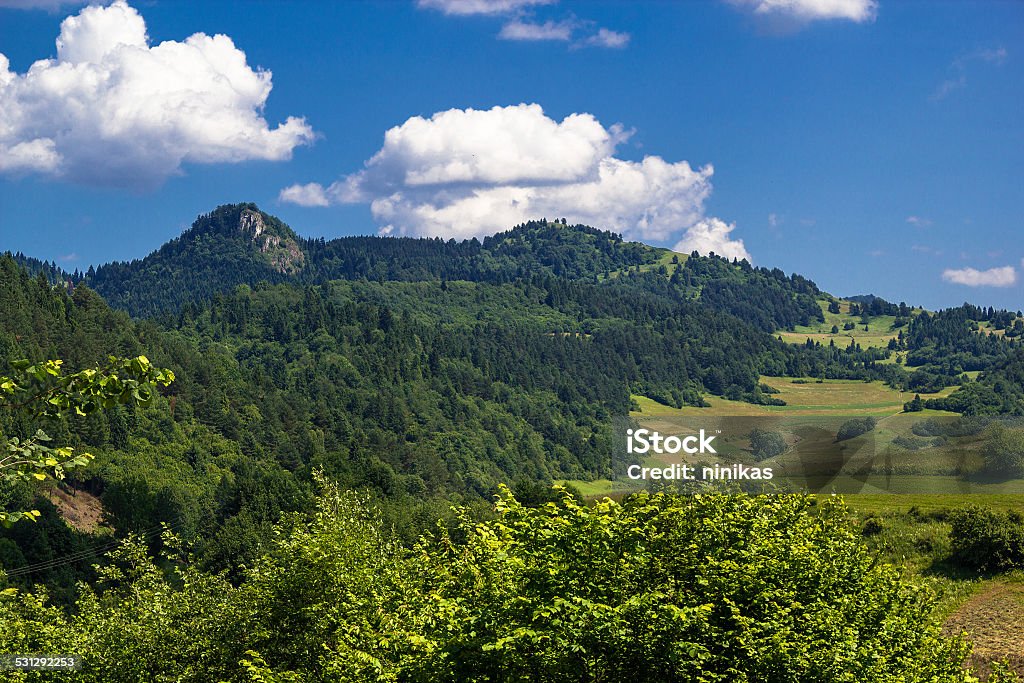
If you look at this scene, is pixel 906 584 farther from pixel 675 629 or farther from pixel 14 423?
pixel 14 423

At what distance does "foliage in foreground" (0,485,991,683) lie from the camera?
22797 mm

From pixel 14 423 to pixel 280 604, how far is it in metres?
126

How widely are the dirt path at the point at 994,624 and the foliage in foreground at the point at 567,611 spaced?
7632 mm

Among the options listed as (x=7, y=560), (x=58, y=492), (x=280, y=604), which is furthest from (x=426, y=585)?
(x=58, y=492)

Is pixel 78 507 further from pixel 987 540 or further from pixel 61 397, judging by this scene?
pixel 61 397

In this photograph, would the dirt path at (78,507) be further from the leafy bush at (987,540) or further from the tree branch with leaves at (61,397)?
the tree branch with leaves at (61,397)

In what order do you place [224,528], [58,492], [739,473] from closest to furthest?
[739,473] < [224,528] < [58,492]

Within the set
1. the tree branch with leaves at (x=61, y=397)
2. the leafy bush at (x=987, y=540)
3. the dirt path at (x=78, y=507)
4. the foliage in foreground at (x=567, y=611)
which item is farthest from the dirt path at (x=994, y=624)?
the dirt path at (x=78, y=507)

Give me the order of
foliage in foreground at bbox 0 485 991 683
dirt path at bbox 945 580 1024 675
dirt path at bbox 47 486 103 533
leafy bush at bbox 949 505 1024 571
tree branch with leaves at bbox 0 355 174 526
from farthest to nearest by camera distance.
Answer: dirt path at bbox 47 486 103 533, leafy bush at bbox 949 505 1024 571, dirt path at bbox 945 580 1024 675, foliage in foreground at bbox 0 485 991 683, tree branch with leaves at bbox 0 355 174 526

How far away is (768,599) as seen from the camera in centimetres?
2619

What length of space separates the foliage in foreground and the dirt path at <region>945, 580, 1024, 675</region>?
7.63 metres

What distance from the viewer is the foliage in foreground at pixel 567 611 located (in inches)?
898

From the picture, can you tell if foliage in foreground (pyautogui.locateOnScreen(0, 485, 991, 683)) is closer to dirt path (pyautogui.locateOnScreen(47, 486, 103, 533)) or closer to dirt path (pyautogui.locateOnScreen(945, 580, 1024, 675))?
dirt path (pyautogui.locateOnScreen(945, 580, 1024, 675))

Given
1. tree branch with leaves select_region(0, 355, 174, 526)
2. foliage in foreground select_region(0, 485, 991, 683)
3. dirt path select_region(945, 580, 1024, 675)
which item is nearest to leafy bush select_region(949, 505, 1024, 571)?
dirt path select_region(945, 580, 1024, 675)
